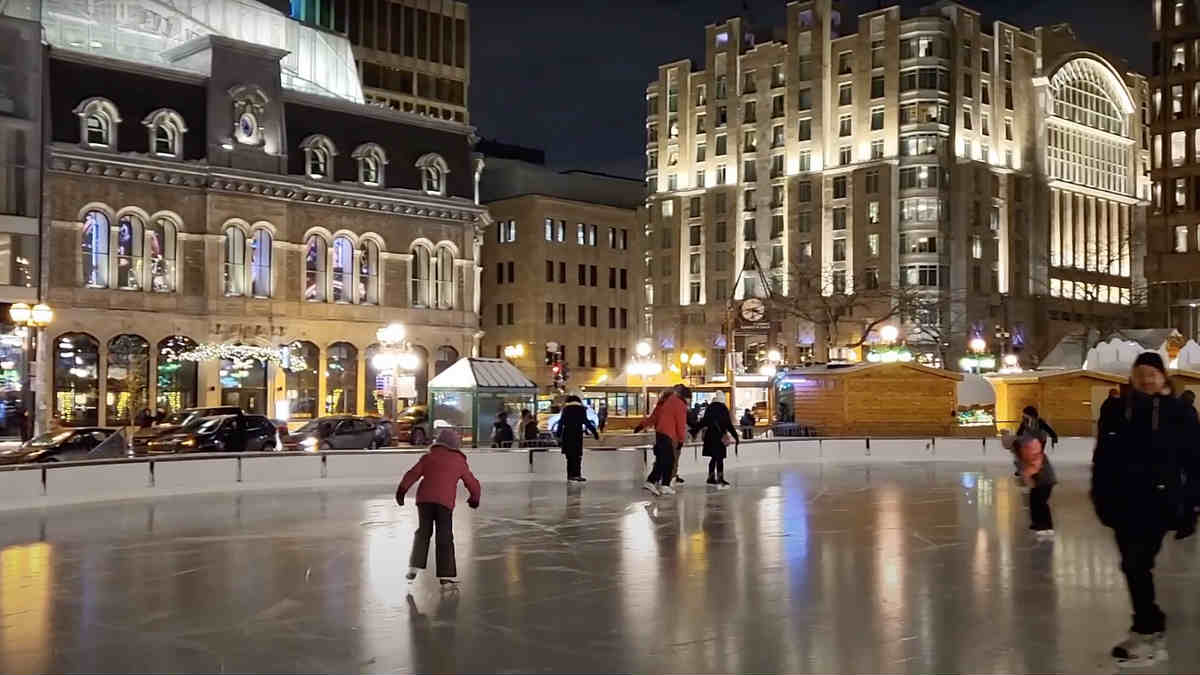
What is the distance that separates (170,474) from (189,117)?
29.8m

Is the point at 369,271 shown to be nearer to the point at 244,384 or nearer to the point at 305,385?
the point at 305,385

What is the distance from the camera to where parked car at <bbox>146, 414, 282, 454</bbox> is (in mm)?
33062

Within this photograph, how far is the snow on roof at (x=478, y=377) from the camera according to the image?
35.7m

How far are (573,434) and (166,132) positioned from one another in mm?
31161

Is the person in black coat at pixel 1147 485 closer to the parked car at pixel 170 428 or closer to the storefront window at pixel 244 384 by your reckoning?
the parked car at pixel 170 428

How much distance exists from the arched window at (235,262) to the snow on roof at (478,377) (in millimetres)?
18286

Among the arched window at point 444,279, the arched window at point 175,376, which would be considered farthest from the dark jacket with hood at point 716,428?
the arched window at point 444,279

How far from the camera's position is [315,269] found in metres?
54.4

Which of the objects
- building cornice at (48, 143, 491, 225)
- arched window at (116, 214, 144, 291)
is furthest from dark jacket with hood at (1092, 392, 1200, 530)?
arched window at (116, 214, 144, 291)

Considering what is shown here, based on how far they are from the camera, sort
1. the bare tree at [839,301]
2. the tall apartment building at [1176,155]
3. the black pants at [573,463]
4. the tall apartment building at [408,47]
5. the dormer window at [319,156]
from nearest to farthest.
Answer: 1. the black pants at [573,463]
2. the dormer window at [319,156]
3. the bare tree at [839,301]
4. the tall apartment building at [408,47]
5. the tall apartment building at [1176,155]

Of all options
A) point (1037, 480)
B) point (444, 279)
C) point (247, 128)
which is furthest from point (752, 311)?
point (1037, 480)

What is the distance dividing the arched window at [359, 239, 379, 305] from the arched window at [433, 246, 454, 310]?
3272 mm

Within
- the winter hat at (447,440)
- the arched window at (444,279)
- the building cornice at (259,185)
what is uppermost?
the building cornice at (259,185)

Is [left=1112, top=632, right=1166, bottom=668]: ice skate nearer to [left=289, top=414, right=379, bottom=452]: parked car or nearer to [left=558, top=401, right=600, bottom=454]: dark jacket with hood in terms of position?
[left=558, top=401, right=600, bottom=454]: dark jacket with hood
